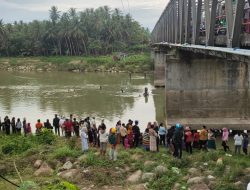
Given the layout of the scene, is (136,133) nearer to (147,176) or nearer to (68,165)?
(68,165)

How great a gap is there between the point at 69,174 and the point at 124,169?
1.78 meters

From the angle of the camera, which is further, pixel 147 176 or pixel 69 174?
pixel 69 174

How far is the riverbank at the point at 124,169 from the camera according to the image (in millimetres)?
12383

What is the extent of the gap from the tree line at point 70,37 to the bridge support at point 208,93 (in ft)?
228

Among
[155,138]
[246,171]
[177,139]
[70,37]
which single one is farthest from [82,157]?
[70,37]

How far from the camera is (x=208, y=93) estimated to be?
25594 millimetres

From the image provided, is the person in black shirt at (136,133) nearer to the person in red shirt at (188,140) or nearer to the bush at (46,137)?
the person in red shirt at (188,140)

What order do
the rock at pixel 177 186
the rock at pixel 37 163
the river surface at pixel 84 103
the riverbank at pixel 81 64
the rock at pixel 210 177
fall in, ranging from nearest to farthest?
the rock at pixel 177 186 → the rock at pixel 210 177 → the rock at pixel 37 163 → the river surface at pixel 84 103 → the riverbank at pixel 81 64

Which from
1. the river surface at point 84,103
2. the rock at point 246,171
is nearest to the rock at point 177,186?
the rock at point 246,171

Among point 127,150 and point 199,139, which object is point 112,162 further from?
point 199,139

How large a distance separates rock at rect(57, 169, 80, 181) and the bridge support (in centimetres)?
1251

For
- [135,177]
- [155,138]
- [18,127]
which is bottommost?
[135,177]

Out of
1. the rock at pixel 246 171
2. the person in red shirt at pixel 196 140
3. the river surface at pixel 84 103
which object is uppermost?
the person in red shirt at pixel 196 140

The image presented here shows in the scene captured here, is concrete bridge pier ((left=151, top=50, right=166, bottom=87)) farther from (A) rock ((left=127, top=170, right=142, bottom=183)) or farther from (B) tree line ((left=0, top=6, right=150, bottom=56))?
(B) tree line ((left=0, top=6, right=150, bottom=56))
